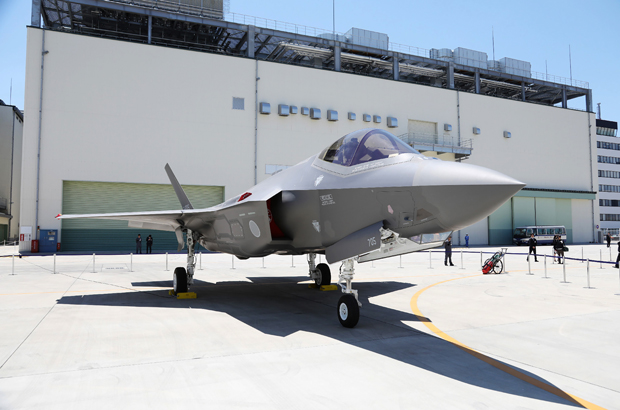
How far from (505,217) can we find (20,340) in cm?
4530

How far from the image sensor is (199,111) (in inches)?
1211

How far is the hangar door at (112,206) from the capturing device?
28375mm

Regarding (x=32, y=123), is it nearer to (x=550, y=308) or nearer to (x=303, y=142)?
(x=303, y=142)

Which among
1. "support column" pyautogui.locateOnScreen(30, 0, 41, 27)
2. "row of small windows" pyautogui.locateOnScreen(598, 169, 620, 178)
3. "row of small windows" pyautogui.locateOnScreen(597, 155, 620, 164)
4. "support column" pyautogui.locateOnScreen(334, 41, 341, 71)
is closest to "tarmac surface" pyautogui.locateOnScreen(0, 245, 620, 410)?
"support column" pyautogui.locateOnScreen(30, 0, 41, 27)

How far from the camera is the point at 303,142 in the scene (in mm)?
34094

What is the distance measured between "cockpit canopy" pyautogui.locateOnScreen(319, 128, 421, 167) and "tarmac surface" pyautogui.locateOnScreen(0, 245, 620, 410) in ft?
→ 8.92

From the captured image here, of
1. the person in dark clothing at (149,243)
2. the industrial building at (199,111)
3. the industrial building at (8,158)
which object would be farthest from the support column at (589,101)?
the industrial building at (8,158)

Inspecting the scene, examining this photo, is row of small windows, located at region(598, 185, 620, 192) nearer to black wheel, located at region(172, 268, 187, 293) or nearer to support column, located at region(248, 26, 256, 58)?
support column, located at region(248, 26, 256, 58)

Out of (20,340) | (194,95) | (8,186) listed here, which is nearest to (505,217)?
(194,95)

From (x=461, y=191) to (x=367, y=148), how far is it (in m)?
1.86

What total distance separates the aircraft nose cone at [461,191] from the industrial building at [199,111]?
27.3 metres

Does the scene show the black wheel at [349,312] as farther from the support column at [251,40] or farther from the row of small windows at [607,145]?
the row of small windows at [607,145]

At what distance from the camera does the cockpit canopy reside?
19.8 feet

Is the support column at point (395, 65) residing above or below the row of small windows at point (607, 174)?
above
